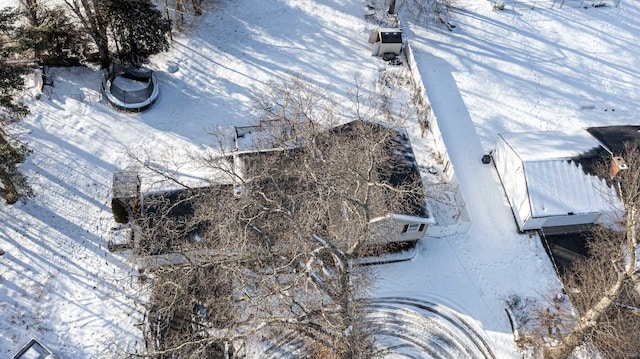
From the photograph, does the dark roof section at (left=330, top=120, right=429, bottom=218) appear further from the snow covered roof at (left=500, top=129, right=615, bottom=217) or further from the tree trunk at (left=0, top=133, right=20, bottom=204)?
the tree trunk at (left=0, top=133, right=20, bottom=204)

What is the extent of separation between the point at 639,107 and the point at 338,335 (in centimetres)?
2766

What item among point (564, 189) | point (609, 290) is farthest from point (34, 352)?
point (564, 189)

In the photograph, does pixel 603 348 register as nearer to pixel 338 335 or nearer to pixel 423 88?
pixel 338 335

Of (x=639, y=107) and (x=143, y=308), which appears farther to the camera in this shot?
(x=639, y=107)

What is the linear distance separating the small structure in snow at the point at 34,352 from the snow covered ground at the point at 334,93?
0.89m

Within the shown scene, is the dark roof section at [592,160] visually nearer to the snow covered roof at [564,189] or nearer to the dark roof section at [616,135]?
the snow covered roof at [564,189]

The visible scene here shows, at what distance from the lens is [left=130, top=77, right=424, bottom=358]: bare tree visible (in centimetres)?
2244

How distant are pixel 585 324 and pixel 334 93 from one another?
20660 millimetres

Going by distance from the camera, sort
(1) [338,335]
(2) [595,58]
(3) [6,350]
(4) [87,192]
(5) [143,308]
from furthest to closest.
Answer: (2) [595,58] < (4) [87,192] < (5) [143,308] < (3) [6,350] < (1) [338,335]

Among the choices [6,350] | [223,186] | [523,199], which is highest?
[523,199]

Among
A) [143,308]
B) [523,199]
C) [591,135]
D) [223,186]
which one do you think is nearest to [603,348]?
[523,199]

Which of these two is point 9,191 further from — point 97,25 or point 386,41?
point 386,41

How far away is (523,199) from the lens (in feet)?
93.8

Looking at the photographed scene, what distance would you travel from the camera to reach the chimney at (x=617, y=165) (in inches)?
1107
